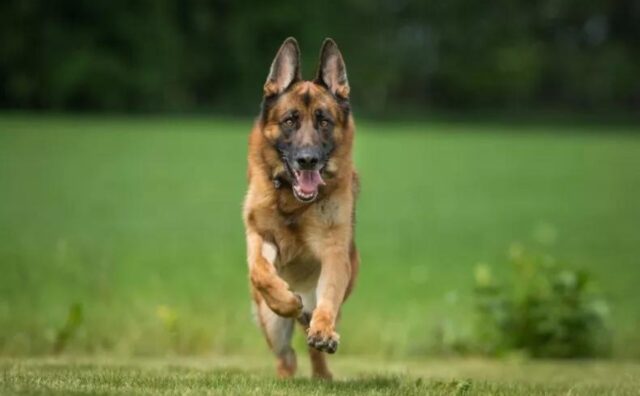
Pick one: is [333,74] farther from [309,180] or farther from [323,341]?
[323,341]

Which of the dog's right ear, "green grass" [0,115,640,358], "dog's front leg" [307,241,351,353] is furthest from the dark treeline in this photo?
"dog's front leg" [307,241,351,353]

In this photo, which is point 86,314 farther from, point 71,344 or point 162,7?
point 162,7

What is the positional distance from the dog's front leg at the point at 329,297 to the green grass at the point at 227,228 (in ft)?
5.45

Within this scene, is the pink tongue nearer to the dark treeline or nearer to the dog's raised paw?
the dog's raised paw

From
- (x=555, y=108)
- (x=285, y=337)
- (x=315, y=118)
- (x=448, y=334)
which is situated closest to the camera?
(x=315, y=118)

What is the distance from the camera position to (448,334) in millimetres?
12836

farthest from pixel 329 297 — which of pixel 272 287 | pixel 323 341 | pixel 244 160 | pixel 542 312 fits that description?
pixel 244 160

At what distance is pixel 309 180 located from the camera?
7777 millimetres

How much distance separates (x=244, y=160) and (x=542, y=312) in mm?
23817

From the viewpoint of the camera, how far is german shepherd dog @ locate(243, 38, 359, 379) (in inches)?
305

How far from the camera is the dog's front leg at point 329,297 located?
709cm

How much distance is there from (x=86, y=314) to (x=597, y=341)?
16.7 ft

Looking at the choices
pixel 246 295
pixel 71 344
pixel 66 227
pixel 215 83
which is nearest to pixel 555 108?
pixel 215 83

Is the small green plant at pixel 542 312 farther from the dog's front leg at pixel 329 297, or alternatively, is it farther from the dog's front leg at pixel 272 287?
the dog's front leg at pixel 272 287
